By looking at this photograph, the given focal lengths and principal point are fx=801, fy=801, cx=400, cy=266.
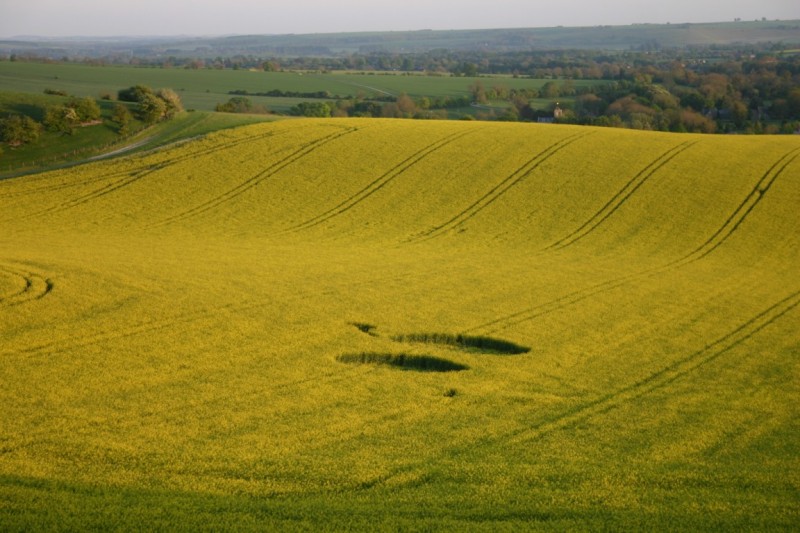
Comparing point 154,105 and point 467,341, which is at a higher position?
point 154,105

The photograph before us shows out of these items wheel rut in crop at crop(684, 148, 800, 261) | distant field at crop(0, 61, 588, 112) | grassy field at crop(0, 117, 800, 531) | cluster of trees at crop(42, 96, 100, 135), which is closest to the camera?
grassy field at crop(0, 117, 800, 531)

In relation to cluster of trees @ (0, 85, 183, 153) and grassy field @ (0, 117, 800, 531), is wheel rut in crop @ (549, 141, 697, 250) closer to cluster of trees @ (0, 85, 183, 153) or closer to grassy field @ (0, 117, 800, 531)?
grassy field @ (0, 117, 800, 531)

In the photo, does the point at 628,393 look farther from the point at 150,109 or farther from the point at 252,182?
the point at 150,109

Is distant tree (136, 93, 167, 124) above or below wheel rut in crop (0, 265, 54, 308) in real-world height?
above

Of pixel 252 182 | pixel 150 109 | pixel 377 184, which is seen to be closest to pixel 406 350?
pixel 377 184

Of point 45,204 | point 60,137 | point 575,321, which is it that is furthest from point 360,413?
point 60,137

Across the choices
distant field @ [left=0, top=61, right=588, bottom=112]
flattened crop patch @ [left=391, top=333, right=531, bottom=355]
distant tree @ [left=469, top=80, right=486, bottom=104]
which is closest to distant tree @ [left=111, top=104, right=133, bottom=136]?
distant field @ [left=0, top=61, right=588, bottom=112]

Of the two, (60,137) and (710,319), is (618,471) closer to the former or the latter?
(710,319)
